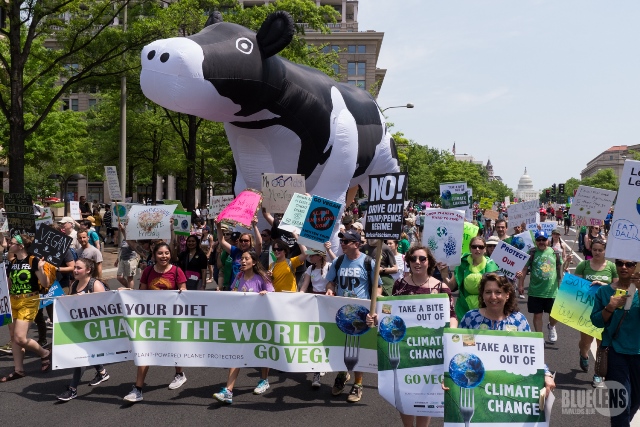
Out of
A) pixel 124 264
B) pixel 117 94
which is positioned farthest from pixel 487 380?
pixel 117 94

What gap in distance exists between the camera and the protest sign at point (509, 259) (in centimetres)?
785

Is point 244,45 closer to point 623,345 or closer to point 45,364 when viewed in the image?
point 45,364

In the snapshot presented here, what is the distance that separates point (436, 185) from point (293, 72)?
67.9 meters

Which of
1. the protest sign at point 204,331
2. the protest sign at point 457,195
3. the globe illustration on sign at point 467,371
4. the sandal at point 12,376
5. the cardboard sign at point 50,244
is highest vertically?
the protest sign at point 457,195

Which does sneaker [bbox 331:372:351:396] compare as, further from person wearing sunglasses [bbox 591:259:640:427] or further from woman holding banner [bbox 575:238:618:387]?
woman holding banner [bbox 575:238:618:387]

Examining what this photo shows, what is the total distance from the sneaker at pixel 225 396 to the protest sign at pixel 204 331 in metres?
0.25

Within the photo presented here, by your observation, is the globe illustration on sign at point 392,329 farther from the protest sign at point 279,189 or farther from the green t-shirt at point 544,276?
the protest sign at point 279,189

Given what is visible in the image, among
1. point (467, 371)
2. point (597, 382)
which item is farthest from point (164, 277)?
point (597, 382)

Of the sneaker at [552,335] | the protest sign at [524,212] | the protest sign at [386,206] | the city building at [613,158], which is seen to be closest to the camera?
the protest sign at [386,206]

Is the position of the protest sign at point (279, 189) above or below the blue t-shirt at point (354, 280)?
above

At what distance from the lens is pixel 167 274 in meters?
6.58

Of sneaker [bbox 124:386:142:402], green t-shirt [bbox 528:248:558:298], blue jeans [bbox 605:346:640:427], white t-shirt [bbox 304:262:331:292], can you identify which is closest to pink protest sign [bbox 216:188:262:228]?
white t-shirt [bbox 304:262:331:292]

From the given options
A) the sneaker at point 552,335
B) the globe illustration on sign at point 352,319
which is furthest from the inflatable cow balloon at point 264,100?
the globe illustration on sign at point 352,319

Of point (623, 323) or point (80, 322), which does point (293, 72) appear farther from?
point (623, 323)
